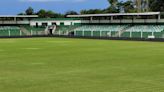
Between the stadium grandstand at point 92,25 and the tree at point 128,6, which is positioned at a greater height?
the tree at point 128,6

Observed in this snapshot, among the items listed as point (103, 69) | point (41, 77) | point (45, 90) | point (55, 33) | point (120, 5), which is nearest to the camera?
point (45, 90)

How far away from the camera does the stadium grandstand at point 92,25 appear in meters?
58.0

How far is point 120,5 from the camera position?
86.4m

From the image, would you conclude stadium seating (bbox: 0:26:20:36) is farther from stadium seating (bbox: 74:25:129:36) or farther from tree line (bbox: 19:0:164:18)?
tree line (bbox: 19:0:164:18)

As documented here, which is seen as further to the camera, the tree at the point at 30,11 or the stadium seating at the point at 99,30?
the tree at the point at 30,11

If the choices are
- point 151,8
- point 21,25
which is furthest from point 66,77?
point 151,8

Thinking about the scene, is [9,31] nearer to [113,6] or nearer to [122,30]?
[122,30]

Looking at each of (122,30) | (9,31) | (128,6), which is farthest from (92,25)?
(128,6)

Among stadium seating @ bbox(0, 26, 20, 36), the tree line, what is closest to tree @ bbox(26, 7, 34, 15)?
the tree line

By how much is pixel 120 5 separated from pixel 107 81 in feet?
244

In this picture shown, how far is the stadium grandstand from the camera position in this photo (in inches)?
2285

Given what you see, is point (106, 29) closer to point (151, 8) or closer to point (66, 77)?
point (151, 8)

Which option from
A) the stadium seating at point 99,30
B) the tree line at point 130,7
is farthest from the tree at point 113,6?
the stadium seating at point 99,30

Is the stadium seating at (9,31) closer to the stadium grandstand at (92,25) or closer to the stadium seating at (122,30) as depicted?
the stadium grandstand at (92,25)
